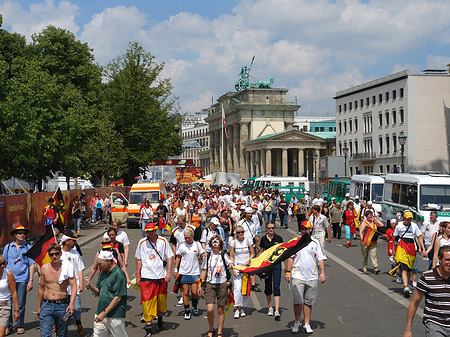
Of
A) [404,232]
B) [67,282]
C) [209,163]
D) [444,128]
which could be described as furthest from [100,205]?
[209,163]

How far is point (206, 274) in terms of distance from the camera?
32.6 ft

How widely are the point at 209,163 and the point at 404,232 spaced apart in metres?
145

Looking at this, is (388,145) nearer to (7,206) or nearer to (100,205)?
(100,205)

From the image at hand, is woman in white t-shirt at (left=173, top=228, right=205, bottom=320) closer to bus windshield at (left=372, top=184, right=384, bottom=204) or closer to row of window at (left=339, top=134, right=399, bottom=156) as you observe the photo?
bus windshield at (left=372, top=184, right=384, bottom=204)

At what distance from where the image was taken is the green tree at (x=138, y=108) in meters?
51.8

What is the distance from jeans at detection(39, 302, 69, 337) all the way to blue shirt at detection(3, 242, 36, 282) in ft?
7.09

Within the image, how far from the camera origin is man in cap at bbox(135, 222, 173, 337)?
31.1 feet

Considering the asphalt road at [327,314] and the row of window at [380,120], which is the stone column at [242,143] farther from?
the asphalt road at [327,314]

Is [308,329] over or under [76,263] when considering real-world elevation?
under

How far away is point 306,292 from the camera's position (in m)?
9.45

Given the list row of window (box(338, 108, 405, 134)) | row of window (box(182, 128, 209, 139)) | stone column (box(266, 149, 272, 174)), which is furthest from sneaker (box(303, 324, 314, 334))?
row of window (box(182, 128, 209, 139))

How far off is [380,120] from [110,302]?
7272cm

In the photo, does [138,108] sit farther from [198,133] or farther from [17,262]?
[198,133]

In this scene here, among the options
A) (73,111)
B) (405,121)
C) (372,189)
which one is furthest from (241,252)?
(405,121)
